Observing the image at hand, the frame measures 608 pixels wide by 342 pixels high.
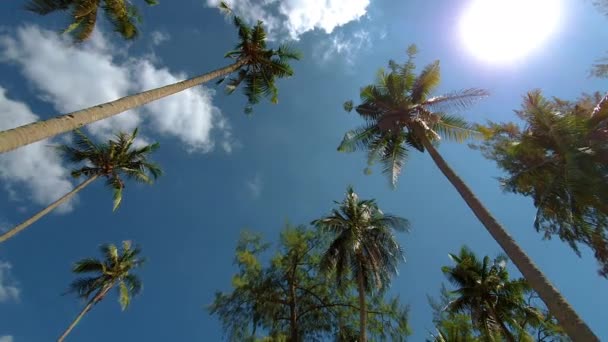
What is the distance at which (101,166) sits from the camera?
2186 cm

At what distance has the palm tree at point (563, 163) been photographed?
34.8ft

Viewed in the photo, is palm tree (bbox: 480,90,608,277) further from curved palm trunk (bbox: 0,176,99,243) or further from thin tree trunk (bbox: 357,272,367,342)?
curved palm trunk (bbox: 0,176,99,243)

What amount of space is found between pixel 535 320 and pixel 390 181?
13.7m

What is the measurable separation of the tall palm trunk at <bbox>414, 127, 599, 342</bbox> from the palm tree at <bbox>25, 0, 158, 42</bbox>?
12.8 metres

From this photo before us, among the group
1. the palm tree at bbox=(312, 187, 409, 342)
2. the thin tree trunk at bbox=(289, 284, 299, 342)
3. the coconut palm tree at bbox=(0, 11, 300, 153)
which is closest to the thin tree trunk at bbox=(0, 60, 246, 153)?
the coconut palm tree at bbox=(0, 11, 300, 153)

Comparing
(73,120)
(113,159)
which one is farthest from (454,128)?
(113,159)

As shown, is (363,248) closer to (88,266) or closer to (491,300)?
(491,300)

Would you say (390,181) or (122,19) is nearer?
(122,19)

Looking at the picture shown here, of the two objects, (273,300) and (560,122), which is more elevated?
(273,300)

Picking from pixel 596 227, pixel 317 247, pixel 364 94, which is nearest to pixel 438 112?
pixel 364 94

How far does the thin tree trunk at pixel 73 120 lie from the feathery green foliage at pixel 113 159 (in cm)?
1511

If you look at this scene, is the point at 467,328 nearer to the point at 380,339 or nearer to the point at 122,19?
the point at 380,339

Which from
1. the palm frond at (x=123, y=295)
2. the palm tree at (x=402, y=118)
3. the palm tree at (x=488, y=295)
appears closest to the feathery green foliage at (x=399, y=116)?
the palm tree at (x=402, y=118)

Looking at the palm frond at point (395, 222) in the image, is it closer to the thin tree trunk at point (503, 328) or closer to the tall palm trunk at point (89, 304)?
the thin tree trunk at point (503, 328)
